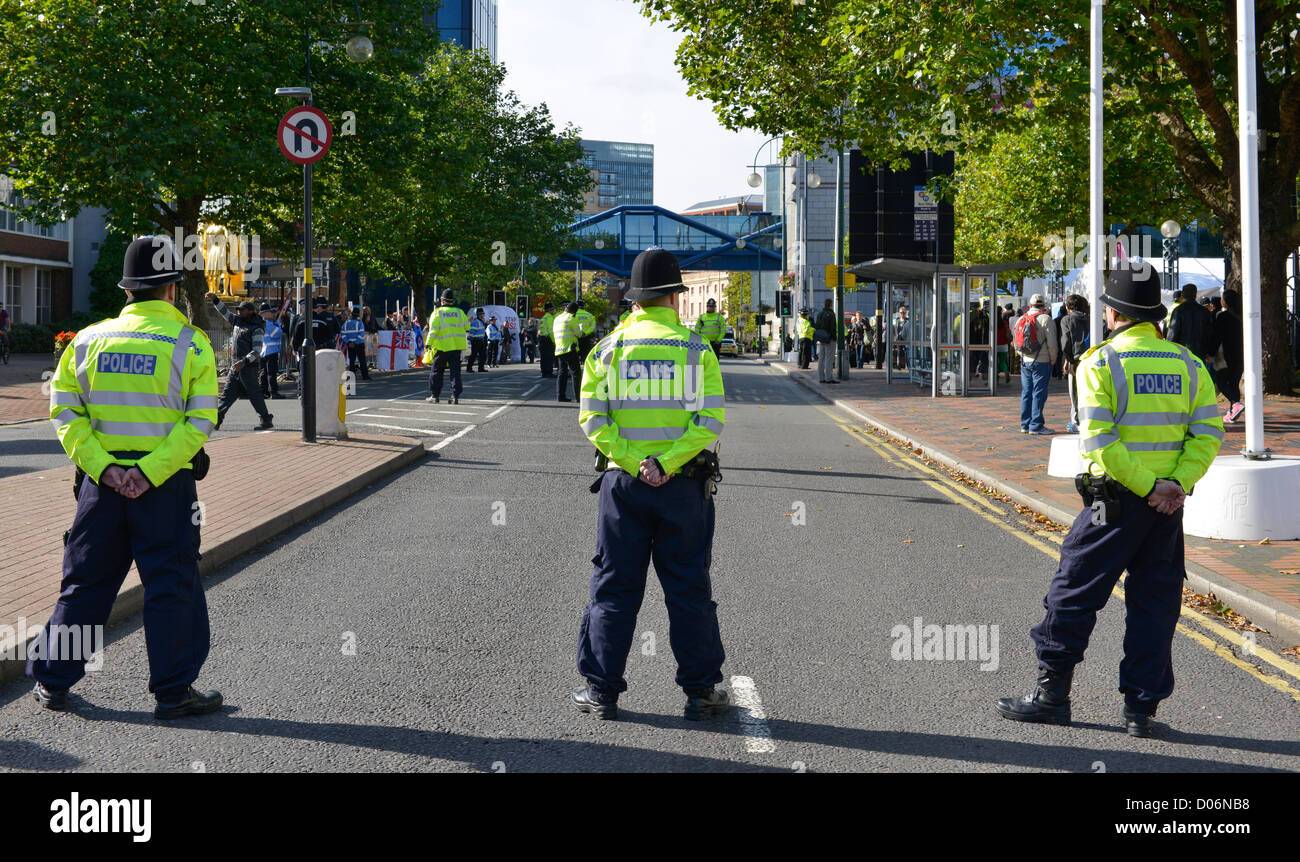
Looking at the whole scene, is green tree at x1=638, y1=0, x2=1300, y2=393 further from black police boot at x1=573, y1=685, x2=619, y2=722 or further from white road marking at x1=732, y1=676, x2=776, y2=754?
black police boot at x1=573, y1=685, x2=619, y2=722

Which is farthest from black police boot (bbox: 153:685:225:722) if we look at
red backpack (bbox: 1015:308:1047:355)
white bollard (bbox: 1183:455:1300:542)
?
red backpack (bbox: 1015:308:1047:355)

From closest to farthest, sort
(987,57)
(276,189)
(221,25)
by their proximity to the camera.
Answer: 1. (987,57)
2. (221,25)
3. (276,189)

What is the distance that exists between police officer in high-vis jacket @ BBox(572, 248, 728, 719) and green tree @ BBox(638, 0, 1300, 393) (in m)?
11.5

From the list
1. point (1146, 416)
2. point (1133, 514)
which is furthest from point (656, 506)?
point (1146, 416)

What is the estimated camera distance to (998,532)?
9656 millimetres

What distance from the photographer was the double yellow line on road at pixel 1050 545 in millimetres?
5746

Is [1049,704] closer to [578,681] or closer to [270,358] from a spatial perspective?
[578,681]

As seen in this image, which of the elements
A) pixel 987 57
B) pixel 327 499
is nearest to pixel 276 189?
pixel 987 57

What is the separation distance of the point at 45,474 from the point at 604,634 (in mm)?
8391

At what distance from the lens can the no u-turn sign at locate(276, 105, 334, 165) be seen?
13.5m

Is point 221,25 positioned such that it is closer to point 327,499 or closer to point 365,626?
point 327,499

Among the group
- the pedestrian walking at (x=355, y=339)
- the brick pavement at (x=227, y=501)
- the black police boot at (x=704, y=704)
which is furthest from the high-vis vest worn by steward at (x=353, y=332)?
the black police boot at (x=704, y=704)

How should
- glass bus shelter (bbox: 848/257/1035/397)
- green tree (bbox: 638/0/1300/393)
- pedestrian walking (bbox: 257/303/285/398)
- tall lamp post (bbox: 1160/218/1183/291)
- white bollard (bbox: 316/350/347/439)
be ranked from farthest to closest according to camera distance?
tall lamp post (bbox: 1160/218/1183/291) → glass bus shelter (bbox: 848/257/1035/397) → pedestrian walking (bbox: 257/303/285/398) → green tree (bbox: 638/0/1300/393) → white bollard (bbox: 316/350/347/439)

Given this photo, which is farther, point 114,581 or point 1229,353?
point 1229,353
